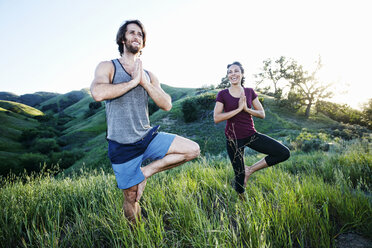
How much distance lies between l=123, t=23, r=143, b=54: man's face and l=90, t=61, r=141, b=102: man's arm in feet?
1.29

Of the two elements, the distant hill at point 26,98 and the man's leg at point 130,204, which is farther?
the distant hill at point 26,98

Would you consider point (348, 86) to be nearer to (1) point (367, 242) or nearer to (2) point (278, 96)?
(2) point (278, 96)

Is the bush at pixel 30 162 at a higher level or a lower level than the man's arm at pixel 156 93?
lower

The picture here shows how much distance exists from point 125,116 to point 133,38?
111cm

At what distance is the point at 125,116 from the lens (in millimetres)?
2217

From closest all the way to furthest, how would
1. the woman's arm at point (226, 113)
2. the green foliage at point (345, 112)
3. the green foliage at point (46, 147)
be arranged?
1. the woman's arm at point (226, 113)
2. the green foliage at point (345, 112)
3. the green foliage at point (46, 147)

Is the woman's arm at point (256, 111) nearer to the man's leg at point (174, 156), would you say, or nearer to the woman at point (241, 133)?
the woman at point (241, 133)

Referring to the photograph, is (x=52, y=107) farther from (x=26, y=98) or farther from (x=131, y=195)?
(x=131, y=195)

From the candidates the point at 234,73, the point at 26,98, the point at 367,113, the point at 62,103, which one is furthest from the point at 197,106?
the point at 26,98

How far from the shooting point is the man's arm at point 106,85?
2.02 meters

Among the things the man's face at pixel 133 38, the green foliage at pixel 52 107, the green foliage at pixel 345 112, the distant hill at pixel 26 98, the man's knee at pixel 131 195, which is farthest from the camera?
the distant hill at pixel 26 98

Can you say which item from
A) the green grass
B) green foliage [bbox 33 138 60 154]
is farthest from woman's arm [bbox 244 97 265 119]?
the green grass

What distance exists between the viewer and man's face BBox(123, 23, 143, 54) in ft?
7.83

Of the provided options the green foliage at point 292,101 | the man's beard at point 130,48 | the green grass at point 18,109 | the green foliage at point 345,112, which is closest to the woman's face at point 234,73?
the man's beard at point 130,48
